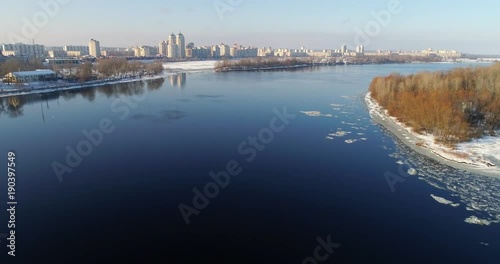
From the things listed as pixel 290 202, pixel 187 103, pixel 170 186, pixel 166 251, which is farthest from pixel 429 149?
pixel 187 103

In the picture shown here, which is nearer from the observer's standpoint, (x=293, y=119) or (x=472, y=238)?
(x=472, y=238)

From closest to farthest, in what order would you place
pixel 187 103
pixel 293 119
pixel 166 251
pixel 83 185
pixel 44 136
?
pixel 166 251 < pixel 83 185 < pixel 44 136 < pixel 293 119 < pixel 187 103

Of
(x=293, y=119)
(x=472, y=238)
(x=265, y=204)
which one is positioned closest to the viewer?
(x=472, y=238)

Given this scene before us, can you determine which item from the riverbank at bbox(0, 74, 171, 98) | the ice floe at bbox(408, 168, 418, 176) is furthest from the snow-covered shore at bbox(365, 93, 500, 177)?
the riverbank at bbox(0, 74, 171, 98)

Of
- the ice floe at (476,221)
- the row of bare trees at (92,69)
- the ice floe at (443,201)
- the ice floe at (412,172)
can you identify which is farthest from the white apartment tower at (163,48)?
the ice floe at (476,221)

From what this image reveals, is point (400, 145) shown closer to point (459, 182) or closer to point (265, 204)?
point (459, 182)

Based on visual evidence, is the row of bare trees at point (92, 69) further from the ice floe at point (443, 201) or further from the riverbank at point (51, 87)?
the ice floe at point (443, 201)

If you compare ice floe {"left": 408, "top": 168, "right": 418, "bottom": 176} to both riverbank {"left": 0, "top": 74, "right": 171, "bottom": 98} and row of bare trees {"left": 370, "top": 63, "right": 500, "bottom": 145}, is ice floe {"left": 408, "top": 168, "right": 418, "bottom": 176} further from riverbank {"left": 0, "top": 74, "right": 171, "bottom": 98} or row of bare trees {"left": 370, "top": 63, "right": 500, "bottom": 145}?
riverbank {"left": 0, "top": 74, "right": 171, "bottom": 98}
